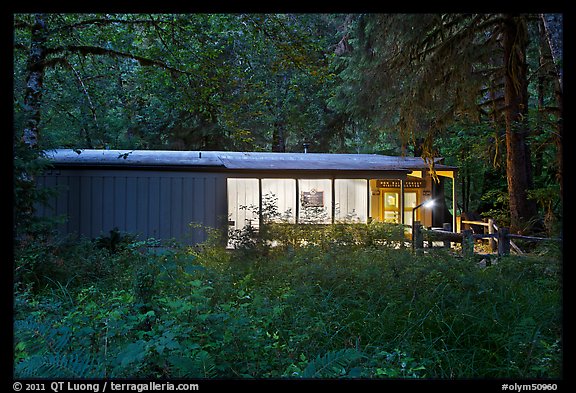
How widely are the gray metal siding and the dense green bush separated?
5.45 m

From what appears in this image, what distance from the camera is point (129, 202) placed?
11.6 metres

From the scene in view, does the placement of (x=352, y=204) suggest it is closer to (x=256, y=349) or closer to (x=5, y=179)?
(x=256, y=349)

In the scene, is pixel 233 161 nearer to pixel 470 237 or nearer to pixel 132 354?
pixel 470 237

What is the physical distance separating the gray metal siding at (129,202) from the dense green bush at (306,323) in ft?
17.9

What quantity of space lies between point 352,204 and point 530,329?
453 inches

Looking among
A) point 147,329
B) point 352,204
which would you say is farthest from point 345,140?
point 147,329

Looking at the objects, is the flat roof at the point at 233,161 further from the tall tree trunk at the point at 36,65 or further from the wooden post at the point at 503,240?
the wooden post at the point at 503,240

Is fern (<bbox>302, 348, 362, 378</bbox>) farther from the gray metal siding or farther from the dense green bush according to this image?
the gray metal siding

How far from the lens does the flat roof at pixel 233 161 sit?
11461 millimetres

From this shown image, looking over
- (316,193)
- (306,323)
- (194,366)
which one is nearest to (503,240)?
(306,323)

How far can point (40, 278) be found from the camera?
5898mm

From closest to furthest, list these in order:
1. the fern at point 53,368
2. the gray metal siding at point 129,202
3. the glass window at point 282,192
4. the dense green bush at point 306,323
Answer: the fern at point 53,368
the dense green bush at point 306,323
the gray metal siding at point 129,202
the glass window at point 282,192

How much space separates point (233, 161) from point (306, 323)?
8711 millimetres

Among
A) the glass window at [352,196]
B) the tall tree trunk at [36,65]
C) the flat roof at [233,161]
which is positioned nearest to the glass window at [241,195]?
the flat roof at [233,161]
